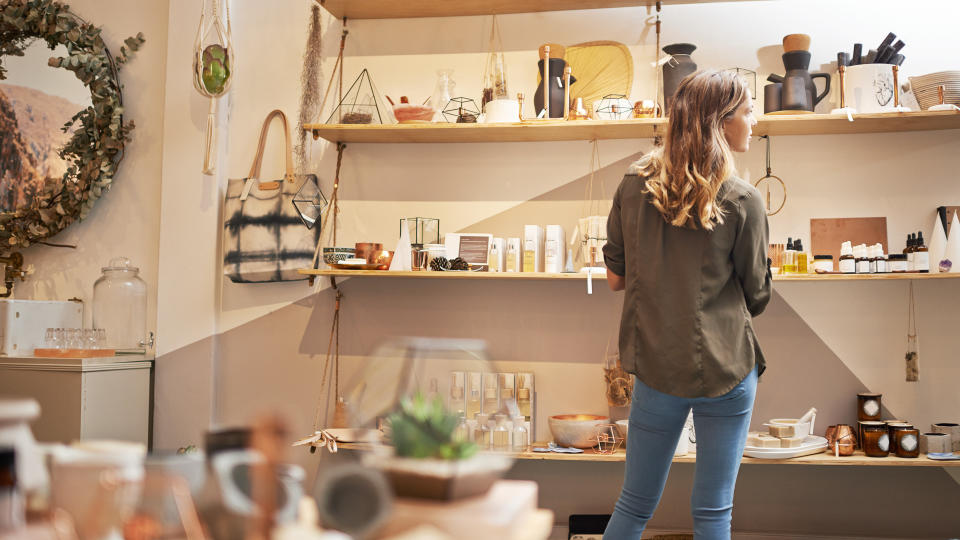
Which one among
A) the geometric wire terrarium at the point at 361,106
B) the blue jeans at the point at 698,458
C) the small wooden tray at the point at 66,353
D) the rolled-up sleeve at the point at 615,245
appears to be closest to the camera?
the blue jeans at the point at 698,458

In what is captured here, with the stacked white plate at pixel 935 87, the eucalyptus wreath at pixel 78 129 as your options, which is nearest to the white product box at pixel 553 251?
the stacked white plate at pixel 935 87

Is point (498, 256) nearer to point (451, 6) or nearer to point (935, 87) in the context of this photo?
point (451, 6)

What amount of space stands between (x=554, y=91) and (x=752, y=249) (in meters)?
1.41

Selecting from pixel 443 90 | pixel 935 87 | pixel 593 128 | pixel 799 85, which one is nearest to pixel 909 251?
pixel 935 87

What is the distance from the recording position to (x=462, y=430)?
0.72 metres

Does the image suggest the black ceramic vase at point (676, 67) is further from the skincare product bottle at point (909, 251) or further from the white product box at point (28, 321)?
the white product box at point (28, 321)

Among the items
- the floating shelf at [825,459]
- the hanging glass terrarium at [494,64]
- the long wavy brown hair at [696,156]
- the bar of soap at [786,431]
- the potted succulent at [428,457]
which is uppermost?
the hanging glass terrarium at [494,64]

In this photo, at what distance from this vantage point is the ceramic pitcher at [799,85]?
2.96m

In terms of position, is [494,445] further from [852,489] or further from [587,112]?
[852,489]

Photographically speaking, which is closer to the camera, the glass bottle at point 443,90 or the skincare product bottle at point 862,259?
the skincare product bottle at point 862,259

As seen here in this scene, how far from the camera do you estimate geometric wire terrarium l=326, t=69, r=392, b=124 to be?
127 inches

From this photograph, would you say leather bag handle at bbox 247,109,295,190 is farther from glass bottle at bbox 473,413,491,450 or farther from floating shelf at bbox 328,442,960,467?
glass bottle at bbox 473,413,491,450

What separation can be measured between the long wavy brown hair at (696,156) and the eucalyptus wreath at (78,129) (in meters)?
2.54

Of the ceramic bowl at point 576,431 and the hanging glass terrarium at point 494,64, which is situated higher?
the hanging glass terrarium at point 494,64
